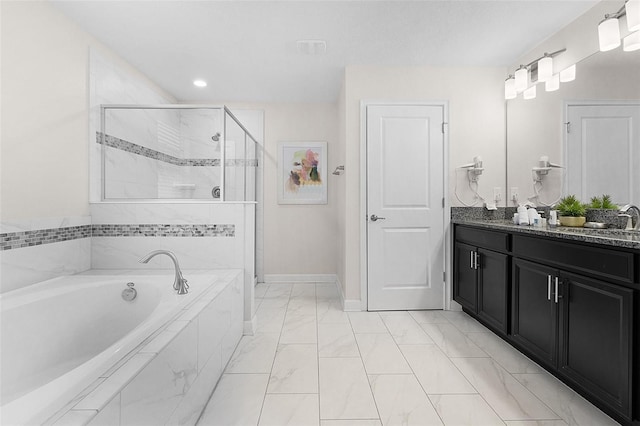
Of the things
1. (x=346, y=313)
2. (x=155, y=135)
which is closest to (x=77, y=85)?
(x=155, y=135)

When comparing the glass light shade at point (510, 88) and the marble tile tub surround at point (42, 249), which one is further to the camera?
the glass light shade at point (510, 88)

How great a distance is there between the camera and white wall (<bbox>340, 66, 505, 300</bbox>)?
3074 mm

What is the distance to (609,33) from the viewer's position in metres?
1.97

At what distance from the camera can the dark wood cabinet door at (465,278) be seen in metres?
2.69

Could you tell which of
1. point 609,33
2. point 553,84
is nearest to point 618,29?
point 609,33

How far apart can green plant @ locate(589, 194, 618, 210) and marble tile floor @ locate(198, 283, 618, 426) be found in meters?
1.10

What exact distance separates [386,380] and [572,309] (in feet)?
3.39

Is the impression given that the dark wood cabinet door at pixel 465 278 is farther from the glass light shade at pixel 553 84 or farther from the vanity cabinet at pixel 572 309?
the glass light shade at pixel 553 84

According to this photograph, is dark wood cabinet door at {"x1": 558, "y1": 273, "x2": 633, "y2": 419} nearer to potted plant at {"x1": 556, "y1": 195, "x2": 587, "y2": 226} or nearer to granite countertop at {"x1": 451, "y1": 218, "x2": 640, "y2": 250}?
granite countertop at {"x1": 451, "y1": 218, "x2": 640, "y2": 250}

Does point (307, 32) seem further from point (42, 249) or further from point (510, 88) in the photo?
point (42, 249)

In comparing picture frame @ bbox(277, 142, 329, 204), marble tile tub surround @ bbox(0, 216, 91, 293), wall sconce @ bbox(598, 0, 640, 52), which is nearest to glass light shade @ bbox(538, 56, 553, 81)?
wall sconce @ bbox(598, 0, 640, 52)

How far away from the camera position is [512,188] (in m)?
3.01

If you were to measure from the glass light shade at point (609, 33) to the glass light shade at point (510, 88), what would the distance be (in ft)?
2.94

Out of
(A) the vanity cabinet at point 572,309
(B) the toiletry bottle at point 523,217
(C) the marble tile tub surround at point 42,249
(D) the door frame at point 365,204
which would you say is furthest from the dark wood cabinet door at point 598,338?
(C) the marble tile tub surround at point 42,249
